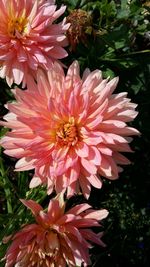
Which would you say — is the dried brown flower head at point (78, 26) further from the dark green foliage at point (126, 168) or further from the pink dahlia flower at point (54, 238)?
the pink dahlia flower at point (54, 238)

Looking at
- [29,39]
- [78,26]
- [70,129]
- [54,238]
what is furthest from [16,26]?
[54,238]

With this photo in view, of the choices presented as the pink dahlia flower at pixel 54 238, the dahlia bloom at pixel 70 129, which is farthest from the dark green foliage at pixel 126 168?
the dahlia bloom at pixel 70 129

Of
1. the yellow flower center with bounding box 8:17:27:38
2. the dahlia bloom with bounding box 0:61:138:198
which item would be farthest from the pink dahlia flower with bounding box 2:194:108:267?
the yellow flower center with bounding box 8:17:27:38

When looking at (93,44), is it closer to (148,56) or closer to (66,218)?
(148,56)

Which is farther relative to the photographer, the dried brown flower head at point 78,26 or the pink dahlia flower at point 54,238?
the dried brown flower head at point 78,26

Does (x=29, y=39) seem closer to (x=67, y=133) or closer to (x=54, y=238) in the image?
(x=67, y=133)

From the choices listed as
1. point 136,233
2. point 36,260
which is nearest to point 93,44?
point 36,260
